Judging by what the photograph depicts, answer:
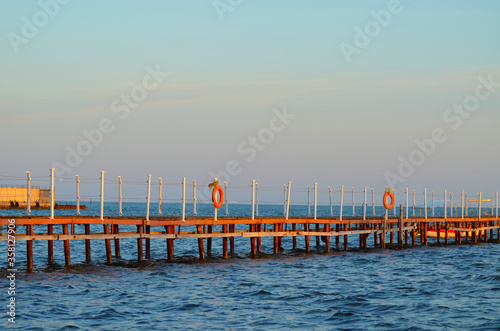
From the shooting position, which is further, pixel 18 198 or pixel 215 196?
pixel 18 198

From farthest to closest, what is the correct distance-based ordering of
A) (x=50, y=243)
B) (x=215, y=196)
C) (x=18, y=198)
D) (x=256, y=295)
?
(x=18, y=198) → (x=215, y=196) → (x=50, y=243) → (x=256, y=295)

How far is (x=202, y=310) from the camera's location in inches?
850

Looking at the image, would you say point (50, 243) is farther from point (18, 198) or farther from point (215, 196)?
point (18, 198)

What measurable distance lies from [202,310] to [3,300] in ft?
21.5

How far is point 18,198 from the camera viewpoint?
123 metres

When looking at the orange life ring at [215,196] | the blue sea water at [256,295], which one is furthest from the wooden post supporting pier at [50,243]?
the orange life ring at [215,196]

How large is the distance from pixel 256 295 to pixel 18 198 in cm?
10786

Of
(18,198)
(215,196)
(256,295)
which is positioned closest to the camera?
(256,295)

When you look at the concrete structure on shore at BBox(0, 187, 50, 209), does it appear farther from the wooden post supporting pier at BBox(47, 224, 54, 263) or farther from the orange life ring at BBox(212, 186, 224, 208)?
the wooden post supporting pier at BBox(47, 224, 54, 263)

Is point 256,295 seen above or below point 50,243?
below

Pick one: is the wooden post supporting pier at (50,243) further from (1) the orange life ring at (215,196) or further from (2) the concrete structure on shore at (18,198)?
(2) the concrete structure on shore at (18,198)

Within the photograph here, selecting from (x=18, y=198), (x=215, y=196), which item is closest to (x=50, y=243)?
(x=215, y=196)

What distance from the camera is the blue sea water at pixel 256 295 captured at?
65.8 feet

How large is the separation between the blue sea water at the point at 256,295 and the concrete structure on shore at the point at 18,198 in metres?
89.6
